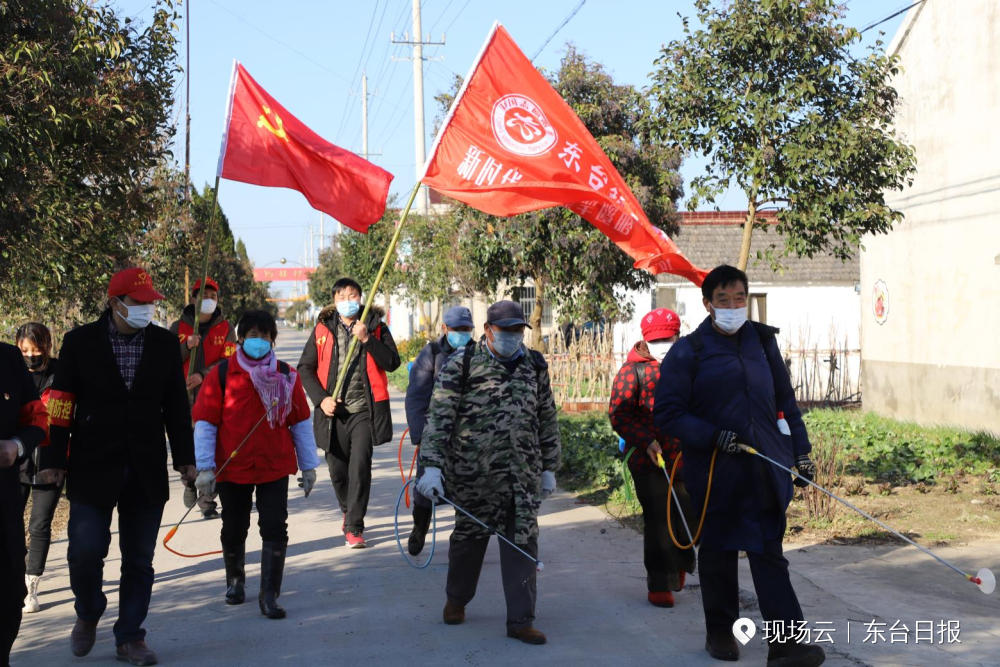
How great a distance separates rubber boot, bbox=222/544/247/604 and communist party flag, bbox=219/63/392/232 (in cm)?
269

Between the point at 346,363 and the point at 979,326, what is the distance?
10042 mm

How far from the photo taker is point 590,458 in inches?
415

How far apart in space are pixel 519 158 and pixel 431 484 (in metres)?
2.80

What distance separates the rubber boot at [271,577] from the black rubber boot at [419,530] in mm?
1596

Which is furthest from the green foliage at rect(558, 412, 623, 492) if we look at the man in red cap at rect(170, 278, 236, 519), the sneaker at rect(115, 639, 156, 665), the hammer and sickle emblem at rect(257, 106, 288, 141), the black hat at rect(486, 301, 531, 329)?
the sneaker at rect(115, 639, 156, 665)

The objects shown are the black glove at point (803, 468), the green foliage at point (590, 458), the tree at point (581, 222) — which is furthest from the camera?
the tree at point (581, 222)

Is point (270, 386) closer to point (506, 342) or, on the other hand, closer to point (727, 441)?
point (506, 342)

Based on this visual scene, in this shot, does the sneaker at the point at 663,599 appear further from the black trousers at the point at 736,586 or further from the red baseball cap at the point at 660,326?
the red baseball cap at the point at 660,326

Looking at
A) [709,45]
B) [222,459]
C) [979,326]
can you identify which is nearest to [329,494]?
[222,459]

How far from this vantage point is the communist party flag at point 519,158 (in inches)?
281

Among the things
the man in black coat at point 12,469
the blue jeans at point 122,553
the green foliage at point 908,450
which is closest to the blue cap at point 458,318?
the blue jeans at point 122,553

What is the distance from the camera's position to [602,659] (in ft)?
16.3

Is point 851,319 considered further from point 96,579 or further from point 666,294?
point 96,579

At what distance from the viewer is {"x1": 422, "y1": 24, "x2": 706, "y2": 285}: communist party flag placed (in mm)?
7129
